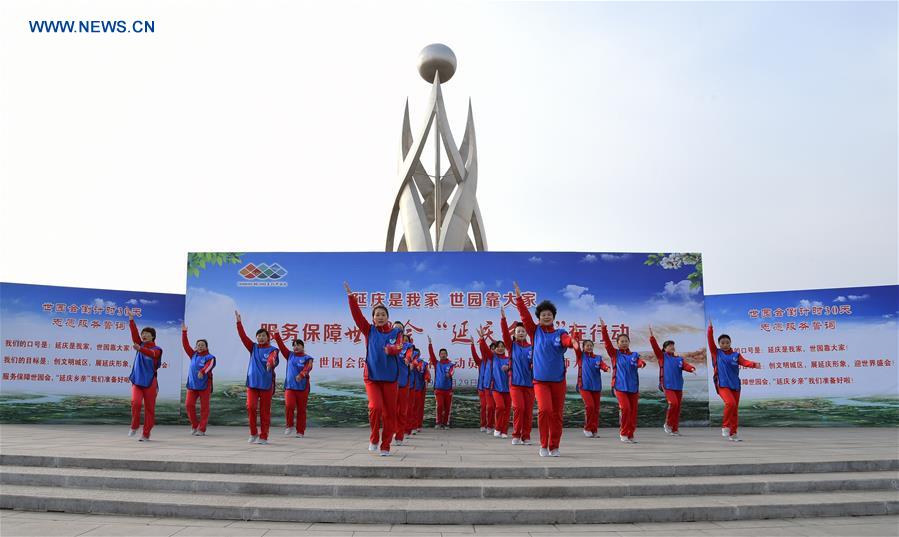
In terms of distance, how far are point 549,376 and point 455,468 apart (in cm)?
156

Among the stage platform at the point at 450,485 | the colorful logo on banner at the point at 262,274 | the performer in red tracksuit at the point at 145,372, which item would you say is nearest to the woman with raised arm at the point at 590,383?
the stage platform at the point at 450,485

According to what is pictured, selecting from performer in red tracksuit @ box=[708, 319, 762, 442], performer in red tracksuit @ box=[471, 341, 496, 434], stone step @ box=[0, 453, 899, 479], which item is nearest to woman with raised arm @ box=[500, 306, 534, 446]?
stone step @ box=[0, 453, 899, 479]

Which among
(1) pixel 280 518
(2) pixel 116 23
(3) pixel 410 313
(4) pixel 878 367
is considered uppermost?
(2) pixel 116 23

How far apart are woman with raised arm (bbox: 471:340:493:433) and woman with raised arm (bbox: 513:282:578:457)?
408cm

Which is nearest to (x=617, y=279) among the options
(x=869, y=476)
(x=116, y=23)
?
(x=869, y=476)

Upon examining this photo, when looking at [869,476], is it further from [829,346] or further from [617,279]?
[829,346]

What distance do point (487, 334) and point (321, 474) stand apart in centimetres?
637

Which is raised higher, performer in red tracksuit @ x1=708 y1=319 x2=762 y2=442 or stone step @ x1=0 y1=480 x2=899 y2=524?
performer in red tracksuit @ x1=708 y1=319 x2=762 y2=442

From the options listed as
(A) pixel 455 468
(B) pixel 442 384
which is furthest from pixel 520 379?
(B) pixel 442 384

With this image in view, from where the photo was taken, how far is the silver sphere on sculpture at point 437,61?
19.6 m

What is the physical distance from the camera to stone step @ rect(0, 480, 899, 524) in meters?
4.27

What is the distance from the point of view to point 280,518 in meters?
4.30

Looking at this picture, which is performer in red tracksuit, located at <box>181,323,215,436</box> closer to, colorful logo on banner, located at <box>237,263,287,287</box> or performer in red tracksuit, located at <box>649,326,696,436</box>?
colorful logo on banner, located at <box>237,263,287,287</box>

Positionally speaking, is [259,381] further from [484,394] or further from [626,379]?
[626,379]
